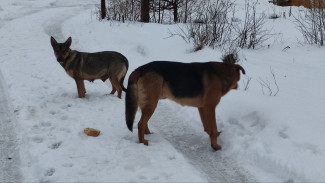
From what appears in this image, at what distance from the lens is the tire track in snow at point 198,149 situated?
4.25 m

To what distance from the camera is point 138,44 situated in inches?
433

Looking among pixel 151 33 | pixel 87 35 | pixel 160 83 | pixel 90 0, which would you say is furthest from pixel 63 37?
pixel 90 0

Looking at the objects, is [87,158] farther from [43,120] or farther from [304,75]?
[304,75]

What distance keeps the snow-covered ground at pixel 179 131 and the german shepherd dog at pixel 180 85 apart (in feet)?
1.68

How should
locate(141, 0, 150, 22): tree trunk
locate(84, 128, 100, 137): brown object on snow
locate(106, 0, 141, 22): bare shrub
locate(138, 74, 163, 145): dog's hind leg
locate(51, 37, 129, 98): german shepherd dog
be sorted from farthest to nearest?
locate(106, 0, 141, 22): bare shrub → locate(141, 0, 150, 22): tree trunk → locate(51, 37, 129, 98): german shepherd dog → locate(84, 128, 100, 137): brown object on snow → locate(138, 74, 163, 145): dog's hind leg

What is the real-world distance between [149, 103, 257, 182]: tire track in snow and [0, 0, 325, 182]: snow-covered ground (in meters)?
0.01

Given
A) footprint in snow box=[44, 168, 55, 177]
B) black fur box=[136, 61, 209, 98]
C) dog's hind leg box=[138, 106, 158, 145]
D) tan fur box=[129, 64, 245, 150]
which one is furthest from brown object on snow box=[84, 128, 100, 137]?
black fur box=[136, 61, 209, 98]

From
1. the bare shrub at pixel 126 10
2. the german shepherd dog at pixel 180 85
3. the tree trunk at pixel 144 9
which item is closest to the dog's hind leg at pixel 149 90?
the german shepherd dog at pixel 180 85

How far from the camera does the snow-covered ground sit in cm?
416

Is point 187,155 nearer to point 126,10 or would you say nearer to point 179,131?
point 179,131

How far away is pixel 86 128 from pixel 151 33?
7.41 meters

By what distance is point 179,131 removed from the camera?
18.2 ft

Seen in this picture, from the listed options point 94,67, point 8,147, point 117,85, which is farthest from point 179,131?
point 8,147

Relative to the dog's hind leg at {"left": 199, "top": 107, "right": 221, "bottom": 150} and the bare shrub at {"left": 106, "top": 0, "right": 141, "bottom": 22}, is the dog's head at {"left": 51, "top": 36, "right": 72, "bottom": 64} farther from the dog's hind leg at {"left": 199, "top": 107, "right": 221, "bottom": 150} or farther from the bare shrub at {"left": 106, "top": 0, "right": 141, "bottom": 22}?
the bare shrub at {"left": 106, "top": 0, "right": 141, "bottom": 22}
